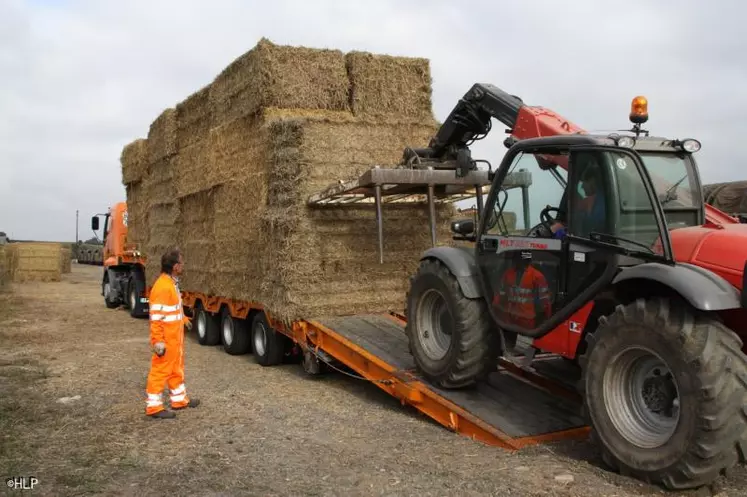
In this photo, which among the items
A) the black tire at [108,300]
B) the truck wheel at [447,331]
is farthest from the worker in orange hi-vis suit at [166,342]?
the black tire at [108,300]

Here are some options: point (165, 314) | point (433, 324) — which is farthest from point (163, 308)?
point (433, 324)

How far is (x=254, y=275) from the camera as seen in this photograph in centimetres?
936

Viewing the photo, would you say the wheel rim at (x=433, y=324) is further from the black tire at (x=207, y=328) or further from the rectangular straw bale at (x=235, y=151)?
the black tire at (x=207, y=328)

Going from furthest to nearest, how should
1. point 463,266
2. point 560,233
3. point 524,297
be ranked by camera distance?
point 463,266 → point 524,297 → point 560,233

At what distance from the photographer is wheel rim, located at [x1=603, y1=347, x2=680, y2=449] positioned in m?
4.25

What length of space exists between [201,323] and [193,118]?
11.8ft

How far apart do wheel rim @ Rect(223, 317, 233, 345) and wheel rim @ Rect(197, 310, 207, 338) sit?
79 cm

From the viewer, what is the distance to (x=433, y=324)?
6.60 meters

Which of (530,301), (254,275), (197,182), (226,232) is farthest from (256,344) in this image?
(530,301)

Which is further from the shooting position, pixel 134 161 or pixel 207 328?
pixel 134 161

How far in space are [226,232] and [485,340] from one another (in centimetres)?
559

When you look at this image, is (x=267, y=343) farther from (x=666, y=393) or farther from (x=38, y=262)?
(x=38, y=262)

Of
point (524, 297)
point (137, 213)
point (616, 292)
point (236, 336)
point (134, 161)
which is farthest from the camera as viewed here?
point (137, 213)

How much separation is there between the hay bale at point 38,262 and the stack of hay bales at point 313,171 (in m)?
23.2
